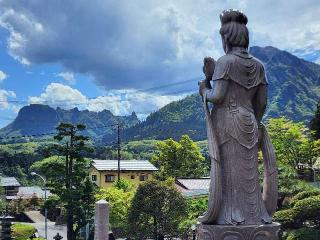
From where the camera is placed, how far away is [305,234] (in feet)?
62.6

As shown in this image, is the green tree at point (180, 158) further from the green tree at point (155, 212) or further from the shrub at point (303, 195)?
the shrub at point (303, 195)

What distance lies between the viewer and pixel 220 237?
720 centimetres

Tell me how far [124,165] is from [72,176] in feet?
83.1

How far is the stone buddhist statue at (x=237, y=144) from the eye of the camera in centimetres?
734

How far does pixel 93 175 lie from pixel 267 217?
45899 millimetres

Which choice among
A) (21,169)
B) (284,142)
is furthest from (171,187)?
(21,169)

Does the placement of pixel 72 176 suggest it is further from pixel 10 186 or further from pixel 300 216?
pixel 10 186

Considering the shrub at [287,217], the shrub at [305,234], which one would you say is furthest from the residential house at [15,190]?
the shrub at [305,234]

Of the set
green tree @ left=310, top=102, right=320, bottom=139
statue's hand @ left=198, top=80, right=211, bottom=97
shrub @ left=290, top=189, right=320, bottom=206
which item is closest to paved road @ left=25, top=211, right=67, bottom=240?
green tree @ left=310, top=102, right=320, bottom=139

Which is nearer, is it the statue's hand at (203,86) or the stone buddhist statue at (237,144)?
the stone buddhist statue at (237,144)

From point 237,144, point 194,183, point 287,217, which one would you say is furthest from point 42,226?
point 237,144

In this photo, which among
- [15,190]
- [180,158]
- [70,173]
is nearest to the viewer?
[70,173]

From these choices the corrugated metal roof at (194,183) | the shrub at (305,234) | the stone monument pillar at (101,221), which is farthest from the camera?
the corrugated metal roof at (194,183)

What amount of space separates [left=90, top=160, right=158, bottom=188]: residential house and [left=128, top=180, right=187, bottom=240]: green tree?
27.2m
